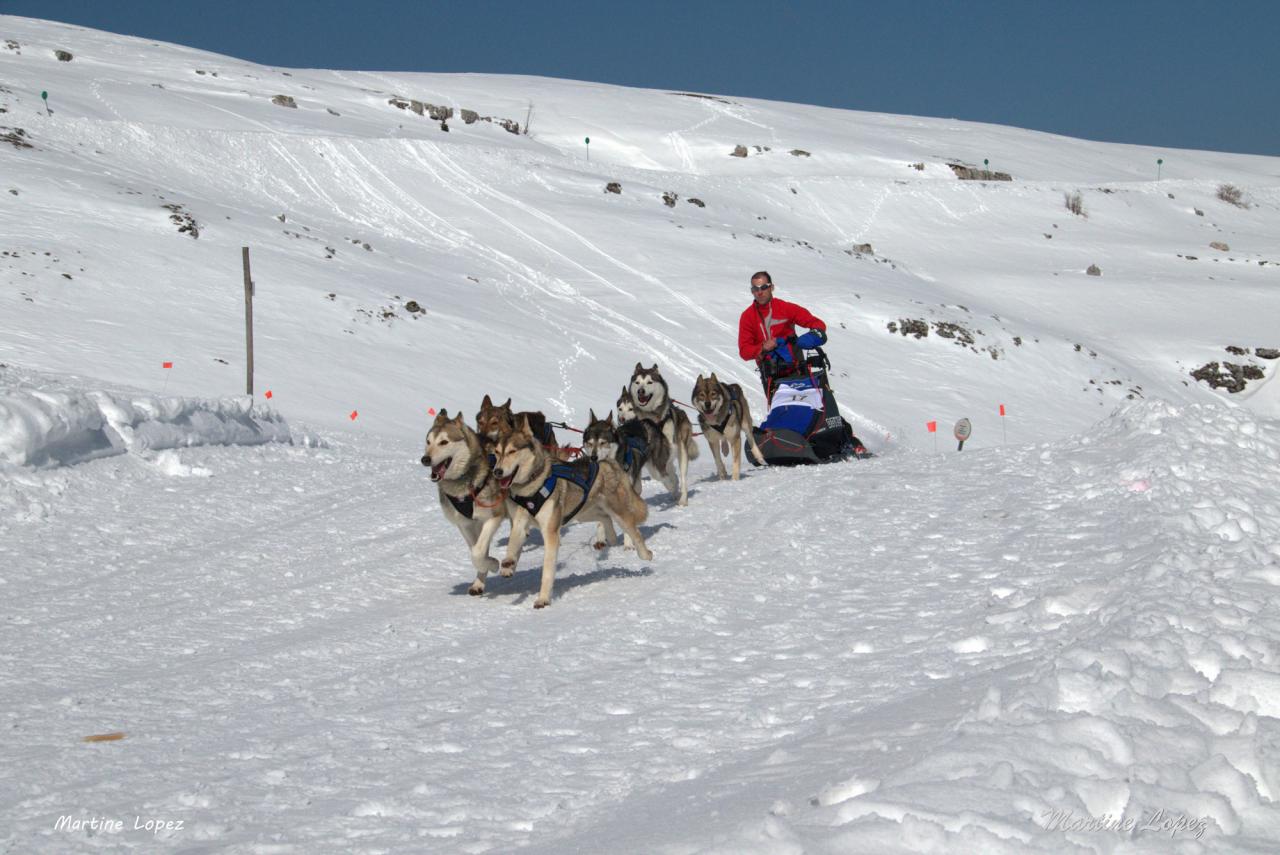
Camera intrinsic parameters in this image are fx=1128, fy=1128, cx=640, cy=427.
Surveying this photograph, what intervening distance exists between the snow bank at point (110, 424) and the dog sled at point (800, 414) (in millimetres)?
5313

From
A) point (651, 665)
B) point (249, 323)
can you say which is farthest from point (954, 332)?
point (651, 665)

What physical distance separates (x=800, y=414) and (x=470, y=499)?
20.2 feet

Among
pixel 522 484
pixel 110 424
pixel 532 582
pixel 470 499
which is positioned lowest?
pixel 532 582

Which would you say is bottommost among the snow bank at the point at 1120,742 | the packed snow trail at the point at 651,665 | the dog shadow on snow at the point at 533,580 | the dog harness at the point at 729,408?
the dog shadow on snow at the point at 533,580

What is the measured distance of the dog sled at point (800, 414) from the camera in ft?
38.5

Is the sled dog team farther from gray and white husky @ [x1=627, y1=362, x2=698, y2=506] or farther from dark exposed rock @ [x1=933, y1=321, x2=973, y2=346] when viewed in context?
dark exposed rock @ [x1=933, y1=321, x2=973, y2=346]

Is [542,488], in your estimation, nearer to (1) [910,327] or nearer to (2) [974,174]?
(1) [910,327]

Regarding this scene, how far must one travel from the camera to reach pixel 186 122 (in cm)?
3744

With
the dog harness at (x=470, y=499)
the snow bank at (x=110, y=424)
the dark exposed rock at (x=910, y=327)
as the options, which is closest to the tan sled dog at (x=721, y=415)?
the dog harness at (x=470, y=499)

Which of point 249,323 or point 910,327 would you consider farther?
point 910,327

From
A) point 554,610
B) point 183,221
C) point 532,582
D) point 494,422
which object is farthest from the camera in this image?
point 183,221

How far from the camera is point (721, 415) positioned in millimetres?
10438

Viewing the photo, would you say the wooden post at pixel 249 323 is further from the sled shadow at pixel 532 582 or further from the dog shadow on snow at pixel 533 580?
the sled shadow at pixel 532 582

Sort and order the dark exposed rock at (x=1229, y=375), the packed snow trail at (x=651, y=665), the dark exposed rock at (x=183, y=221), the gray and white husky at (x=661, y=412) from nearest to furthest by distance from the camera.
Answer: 1. the packed snow trail at (x=651, y=665)
2. the gray and white husky at (x=661, y=412)
3. the dark exposed rock at (x=183, y=221)
4. the dark exposed rock at (x=1229, y=375)
